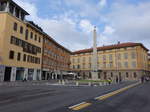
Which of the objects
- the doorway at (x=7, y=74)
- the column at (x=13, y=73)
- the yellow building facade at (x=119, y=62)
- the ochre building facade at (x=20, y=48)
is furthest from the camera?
the yellow building facade at (x=119, y=62)

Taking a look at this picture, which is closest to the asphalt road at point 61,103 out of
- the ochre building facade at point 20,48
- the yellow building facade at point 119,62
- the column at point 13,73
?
the ochre building facade at point 20,48

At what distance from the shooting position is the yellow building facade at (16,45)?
2836 cm

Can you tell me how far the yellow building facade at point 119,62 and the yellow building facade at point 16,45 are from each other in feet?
115

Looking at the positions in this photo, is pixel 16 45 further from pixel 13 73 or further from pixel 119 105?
pixel 119 105

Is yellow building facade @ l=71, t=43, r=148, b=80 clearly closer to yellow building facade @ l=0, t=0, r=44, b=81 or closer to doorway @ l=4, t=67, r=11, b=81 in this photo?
yellow building facade @ l=0, t=0, r=44, b=81

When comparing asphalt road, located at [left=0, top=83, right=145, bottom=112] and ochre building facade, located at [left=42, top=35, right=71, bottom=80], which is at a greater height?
ochre building facade, located at [left=42, top=35, right=71, bottom=80]

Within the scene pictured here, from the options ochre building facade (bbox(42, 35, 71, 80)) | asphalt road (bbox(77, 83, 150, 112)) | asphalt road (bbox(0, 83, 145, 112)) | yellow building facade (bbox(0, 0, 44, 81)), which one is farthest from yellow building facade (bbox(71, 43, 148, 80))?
asphalt road (bbox(77, 83, 150, 112))

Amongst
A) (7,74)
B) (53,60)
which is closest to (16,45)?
(7,74)

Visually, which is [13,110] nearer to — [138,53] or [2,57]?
[2,57]

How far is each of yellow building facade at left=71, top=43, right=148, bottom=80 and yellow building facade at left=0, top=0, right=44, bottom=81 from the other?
35.2 m

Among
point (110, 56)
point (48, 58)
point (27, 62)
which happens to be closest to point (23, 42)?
point (27, 62)

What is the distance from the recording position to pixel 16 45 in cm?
3139

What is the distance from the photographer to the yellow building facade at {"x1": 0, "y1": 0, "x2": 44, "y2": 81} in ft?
93.0

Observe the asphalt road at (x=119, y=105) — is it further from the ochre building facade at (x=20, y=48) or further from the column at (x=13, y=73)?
the column at (x=13, y=73)
